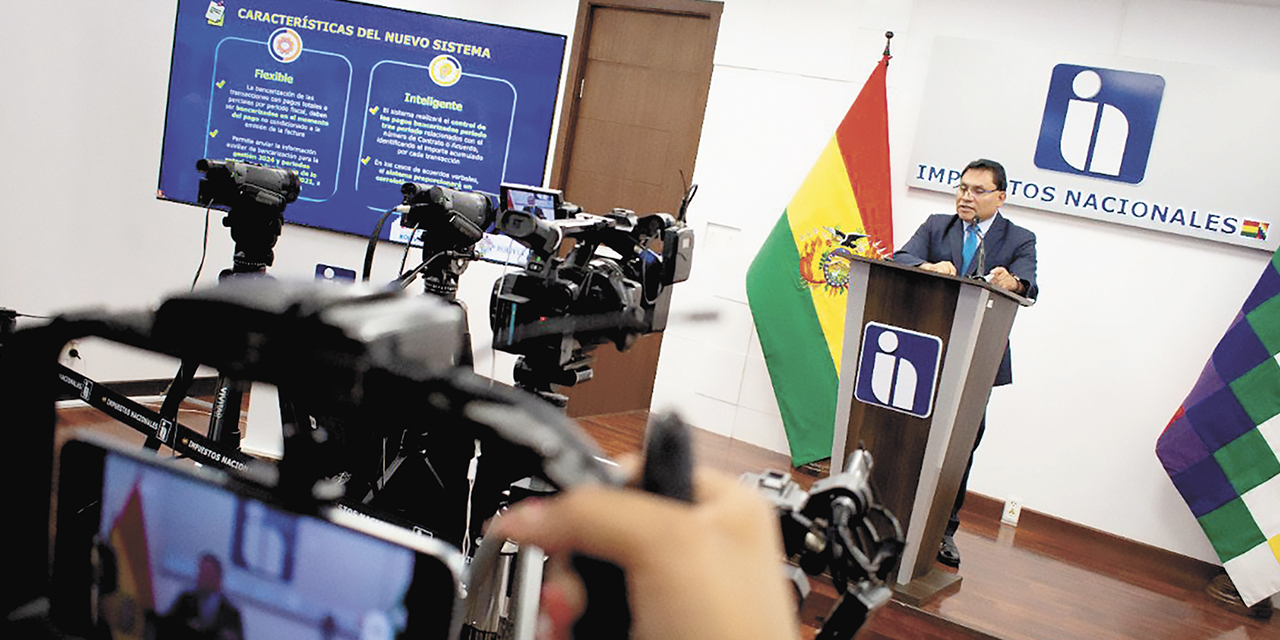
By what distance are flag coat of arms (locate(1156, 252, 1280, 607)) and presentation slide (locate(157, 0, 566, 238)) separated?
2.78 metres

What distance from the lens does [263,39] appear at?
399cm

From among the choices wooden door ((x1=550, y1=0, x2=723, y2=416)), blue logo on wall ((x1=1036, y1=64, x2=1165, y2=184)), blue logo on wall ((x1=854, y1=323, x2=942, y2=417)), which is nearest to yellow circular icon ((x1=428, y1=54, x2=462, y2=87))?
wooden door ((x1=550, y1=0, x2=723, y2=416))

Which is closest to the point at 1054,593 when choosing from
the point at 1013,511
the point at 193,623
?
the point at 1013,511

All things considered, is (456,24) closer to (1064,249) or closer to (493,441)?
(1064,249)

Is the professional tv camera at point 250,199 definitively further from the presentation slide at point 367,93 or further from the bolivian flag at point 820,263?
the bolivian flag at point 820,263

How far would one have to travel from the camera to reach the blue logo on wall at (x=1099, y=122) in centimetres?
392

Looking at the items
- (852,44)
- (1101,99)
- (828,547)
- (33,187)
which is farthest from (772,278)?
(828,547)

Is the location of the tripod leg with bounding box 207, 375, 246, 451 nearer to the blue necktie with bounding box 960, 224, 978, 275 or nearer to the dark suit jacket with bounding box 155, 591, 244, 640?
the dark suit jacket with bounding box 155, 591, 244, 640

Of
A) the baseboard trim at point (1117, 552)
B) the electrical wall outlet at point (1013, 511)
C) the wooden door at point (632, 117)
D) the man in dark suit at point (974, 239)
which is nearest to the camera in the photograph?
the man in dark suit at point (974, 239)

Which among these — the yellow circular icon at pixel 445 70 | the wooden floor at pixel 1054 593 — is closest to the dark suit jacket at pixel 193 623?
the wooden floor at pixel 1054 593

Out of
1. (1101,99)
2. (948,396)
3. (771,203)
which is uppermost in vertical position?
(1101,99)

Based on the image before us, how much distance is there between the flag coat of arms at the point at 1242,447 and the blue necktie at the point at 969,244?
3.77ft

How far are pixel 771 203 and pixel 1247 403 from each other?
83.0 inches

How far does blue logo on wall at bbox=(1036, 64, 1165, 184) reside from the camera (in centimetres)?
392
